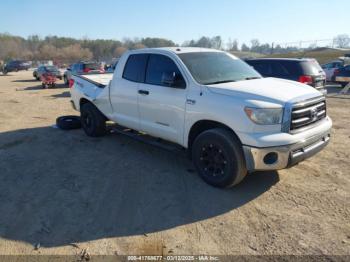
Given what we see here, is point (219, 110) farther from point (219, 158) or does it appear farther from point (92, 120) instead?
Result: point (92, 120)

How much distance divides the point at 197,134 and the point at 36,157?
10.7 ft

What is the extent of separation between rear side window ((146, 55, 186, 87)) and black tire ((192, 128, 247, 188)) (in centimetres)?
94

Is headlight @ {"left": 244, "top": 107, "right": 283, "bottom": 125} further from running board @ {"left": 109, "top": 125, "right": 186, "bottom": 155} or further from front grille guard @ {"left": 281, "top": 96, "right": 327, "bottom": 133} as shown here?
running board @ {"left": 109, "top": 125, "right": 186, "bottom": 155}

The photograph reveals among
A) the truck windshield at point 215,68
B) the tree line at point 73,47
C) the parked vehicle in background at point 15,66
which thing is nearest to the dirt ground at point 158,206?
the truck windshield at point 215,68

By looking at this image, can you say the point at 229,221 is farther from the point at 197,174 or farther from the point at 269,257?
the point at 197,174

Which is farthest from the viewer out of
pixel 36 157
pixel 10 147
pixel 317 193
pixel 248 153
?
pixel 10 147

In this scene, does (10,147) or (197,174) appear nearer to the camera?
(197,174)

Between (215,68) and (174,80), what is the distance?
2.46 ft

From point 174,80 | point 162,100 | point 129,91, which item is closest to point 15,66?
point 129,91

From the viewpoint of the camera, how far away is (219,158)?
4.54 metres

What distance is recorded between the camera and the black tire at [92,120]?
726cm

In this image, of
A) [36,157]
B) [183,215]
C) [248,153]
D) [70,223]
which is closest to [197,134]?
[248,153]

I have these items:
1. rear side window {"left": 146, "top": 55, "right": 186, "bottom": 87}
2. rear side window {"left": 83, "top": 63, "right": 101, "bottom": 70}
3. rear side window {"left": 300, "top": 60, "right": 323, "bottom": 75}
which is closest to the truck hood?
rear side window {"left": 146, "top": 55, "right": 186, "bottom": 87}

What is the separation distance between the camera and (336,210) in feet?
13.2
